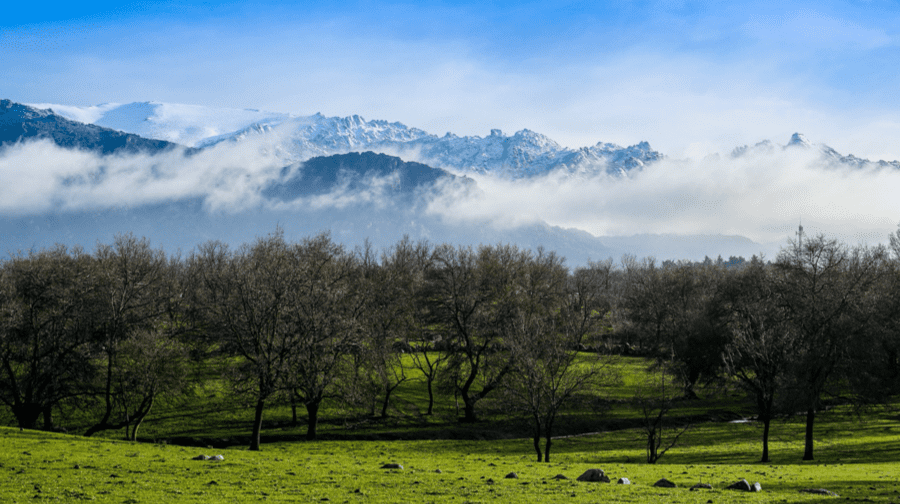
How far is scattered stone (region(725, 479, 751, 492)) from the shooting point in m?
31.0

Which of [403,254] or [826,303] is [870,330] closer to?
[826,303]

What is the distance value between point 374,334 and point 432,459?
25.1 meters

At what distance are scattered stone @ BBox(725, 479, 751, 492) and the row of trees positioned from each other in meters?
14.2

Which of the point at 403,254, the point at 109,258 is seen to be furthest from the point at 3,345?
the point at 403,254

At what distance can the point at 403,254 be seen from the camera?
120875mm

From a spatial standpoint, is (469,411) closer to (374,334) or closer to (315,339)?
(374,334)

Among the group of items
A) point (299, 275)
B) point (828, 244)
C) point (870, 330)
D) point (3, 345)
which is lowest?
point (3, 345)

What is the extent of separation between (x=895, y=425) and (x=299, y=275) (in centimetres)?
6827

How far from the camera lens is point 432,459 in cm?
4800

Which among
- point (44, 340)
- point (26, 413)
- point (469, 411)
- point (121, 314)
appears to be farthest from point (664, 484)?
point (44, 340)

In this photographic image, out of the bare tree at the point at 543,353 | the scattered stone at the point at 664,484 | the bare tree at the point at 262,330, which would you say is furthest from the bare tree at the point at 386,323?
the scattered stone at the point at 664,484

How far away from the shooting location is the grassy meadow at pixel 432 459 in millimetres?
28031

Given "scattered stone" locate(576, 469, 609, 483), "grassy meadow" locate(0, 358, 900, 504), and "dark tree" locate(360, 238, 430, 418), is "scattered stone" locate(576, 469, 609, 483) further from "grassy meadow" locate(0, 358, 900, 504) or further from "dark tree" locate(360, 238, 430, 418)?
"dark tree" locate(360, 238, 430, 418)

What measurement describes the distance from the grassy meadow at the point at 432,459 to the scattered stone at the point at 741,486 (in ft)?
2.30
